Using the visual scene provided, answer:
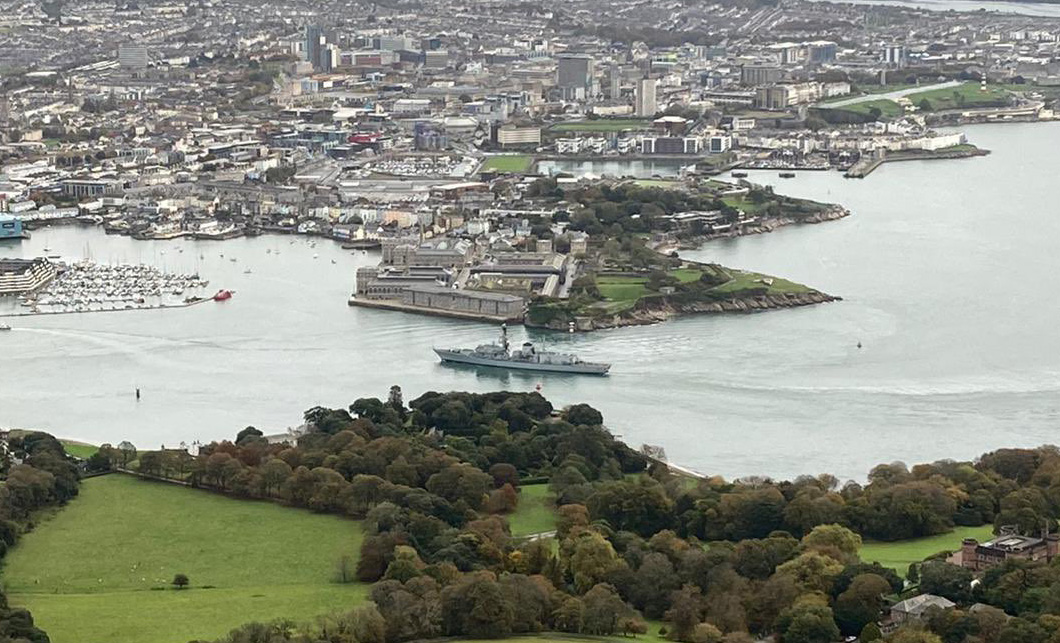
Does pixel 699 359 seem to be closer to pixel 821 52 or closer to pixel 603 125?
pixel 603 125

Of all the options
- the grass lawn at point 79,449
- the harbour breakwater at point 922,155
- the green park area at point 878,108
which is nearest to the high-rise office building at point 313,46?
the green park area at point 878,108

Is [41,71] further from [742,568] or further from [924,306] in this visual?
[742,568]

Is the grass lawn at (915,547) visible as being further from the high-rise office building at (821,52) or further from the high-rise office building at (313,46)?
the high-rise office building at (821,52)

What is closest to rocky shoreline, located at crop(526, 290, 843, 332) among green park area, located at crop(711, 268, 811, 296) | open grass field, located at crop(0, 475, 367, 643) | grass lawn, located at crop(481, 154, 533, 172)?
green park area, located at crop(711, 268, 811, 296)

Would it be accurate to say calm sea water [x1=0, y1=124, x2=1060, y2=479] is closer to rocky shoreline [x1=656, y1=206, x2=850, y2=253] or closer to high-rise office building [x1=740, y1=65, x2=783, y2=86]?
rocky shoreline [x1=656, y1=206, x2=850, y2=253]

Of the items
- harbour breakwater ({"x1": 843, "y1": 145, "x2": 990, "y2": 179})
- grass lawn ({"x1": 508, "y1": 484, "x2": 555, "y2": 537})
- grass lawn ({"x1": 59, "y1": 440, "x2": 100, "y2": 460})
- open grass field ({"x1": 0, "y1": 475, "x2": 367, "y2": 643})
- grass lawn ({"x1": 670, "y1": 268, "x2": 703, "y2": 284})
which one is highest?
open grass field ({"x1": 0, "y1": 475, "x2": 367, "y2": 643})
